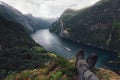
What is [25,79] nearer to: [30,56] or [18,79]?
[18,79]

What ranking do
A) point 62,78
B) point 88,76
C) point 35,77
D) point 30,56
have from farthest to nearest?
point 30,56, point 35,77, point 62,78, point 88,76

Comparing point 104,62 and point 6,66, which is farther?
point 104,62

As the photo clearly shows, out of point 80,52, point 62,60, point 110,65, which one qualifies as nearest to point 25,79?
point 62,60

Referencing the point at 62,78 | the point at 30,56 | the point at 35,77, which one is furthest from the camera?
the point at 30,56

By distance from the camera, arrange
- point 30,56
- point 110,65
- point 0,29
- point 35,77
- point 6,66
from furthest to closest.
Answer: point 110,65, point 0,29, point 30,56, point 6,66, point 35,77

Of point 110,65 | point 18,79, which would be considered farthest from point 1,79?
point 110,65

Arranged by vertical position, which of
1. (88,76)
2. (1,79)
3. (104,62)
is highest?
(104,62)

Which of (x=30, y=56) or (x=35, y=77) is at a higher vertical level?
(x=30, y=56)

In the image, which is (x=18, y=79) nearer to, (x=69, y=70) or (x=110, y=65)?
(x=69, y=70)

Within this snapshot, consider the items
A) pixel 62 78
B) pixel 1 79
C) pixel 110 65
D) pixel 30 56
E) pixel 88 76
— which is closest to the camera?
pixel 88 76
